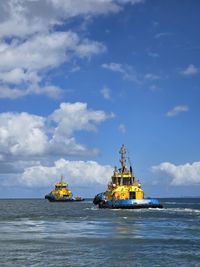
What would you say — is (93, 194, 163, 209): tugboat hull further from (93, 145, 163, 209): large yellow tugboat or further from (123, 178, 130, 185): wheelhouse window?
(123, 178, 130, 185): wheelhouse window

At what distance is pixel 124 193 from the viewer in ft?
364

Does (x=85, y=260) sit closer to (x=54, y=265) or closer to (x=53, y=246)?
(x=54, y=265)

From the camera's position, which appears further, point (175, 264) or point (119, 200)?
point (119, 200)

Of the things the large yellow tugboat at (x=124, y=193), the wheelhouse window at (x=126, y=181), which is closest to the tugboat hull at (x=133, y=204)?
the large yellow tugboat at (x=124, y=193)

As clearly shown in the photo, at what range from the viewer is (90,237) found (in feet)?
147

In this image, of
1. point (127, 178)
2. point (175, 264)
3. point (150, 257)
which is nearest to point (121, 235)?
point (150, 257)

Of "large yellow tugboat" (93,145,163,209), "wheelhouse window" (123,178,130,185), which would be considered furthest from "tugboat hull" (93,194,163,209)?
"wheelhouse window" (123,178,130,185)

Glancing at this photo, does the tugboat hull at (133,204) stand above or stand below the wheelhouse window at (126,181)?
below

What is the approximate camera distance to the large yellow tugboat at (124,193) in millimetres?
104875

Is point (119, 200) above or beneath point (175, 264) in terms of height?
above

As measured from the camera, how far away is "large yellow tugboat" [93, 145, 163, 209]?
344 ft

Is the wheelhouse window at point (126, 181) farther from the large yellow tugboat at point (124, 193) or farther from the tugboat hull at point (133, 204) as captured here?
the tugboat hull at point (133, 204)

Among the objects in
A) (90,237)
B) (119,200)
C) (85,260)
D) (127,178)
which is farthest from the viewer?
(127,178)

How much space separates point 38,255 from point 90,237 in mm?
12310
